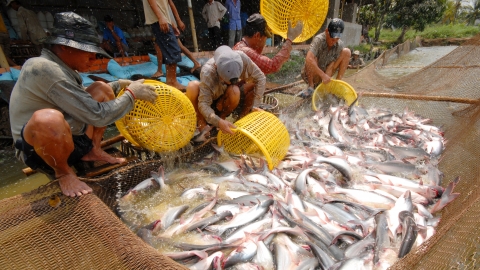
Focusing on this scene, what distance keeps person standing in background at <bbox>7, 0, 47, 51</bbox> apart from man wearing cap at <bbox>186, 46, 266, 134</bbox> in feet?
18.9

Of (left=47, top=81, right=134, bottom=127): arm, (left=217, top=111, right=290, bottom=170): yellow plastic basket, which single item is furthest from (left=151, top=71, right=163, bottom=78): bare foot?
(left=47, top=81, right=134, bottom=127): arm

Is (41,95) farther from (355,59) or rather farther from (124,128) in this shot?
(355,59)

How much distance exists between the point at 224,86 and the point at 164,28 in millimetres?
2152

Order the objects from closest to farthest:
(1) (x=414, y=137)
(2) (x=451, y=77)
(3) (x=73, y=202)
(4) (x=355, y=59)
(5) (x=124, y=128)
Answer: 1. (3) (x=73, y=202)
2. (5) (x=124, y=128)
3. (1) (x=414, y=137)
4. (2) (x=451, y=77)
5. (4) (x=355, y=59)

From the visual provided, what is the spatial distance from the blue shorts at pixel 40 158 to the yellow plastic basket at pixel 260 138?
1.64 m

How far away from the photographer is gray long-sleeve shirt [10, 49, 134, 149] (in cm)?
227

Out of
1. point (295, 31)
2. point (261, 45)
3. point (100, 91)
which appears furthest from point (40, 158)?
point (295, 31)

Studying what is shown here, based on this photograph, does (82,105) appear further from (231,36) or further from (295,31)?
(231,36)

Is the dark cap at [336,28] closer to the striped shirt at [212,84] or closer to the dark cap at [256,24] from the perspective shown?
the dark cap at [256,24]

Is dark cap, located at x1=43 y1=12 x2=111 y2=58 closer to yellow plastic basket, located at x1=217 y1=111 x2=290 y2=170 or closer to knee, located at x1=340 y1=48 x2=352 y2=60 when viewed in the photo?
yellow plastic basket, located at x1=217 y1=111 x2=290 y2=170

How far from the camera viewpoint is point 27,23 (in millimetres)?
6828

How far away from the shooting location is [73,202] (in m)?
2.16

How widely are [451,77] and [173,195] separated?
5.91m

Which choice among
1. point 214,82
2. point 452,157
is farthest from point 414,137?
point 214,82
